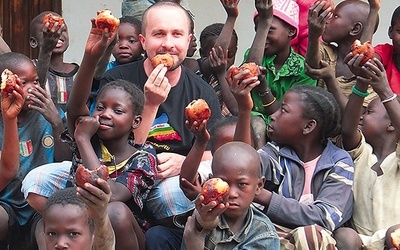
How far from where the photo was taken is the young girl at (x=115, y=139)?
14.7 ft

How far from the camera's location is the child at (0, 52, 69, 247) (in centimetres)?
502

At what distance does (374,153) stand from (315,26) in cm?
77

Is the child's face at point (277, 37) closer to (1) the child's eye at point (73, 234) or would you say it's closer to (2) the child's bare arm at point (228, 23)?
(2) the child's bare arm at point (228, 23)

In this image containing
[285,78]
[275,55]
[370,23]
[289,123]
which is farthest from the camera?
[275,55]

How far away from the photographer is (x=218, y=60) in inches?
230

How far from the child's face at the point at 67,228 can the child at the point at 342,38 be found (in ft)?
6.07

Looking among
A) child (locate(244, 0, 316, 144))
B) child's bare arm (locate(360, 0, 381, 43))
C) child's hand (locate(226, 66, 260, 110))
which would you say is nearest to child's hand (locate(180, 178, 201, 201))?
child's hand (locate(226, 66, 260, 110))

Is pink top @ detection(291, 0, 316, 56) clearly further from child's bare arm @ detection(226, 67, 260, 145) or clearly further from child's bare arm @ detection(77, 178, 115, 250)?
child's bare arm @ detection(77, 178, 115, 250)

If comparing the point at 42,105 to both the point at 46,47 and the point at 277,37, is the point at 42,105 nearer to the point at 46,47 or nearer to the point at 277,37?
the point at 46,47

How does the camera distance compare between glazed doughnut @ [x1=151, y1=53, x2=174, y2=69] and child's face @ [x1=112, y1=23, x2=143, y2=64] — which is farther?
child's face @ [x1=112, y1=23, x2=143, y2=64]

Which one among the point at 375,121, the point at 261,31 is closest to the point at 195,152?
the point at 375,121

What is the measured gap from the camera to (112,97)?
4.82 meters

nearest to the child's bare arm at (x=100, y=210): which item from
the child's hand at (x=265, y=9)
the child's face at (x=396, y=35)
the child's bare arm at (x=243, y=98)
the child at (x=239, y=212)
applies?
the child at (x=239, y=212)

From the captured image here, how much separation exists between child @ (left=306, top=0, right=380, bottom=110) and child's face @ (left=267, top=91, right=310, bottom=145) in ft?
1.87
